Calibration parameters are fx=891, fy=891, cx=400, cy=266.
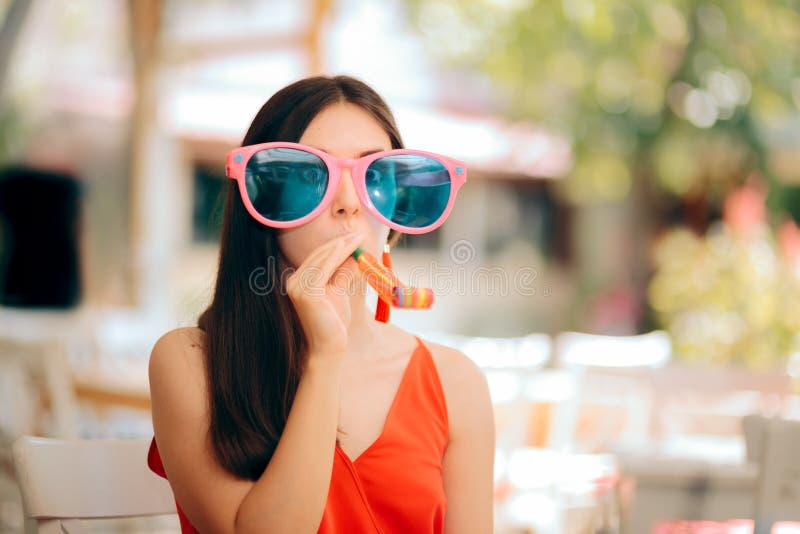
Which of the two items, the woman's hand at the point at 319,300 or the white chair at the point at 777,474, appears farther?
the white chair at the point at 777,474

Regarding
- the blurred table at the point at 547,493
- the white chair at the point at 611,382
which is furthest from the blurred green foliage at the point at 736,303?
the blurred table at the point at 547,493

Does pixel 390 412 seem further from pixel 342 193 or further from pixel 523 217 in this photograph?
pixel 523 217

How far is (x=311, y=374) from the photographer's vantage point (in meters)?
1.16

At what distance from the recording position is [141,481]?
63.4 inches

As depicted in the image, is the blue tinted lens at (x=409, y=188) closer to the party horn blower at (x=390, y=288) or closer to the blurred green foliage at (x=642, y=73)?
the party horn blower at (x=390, y=288)

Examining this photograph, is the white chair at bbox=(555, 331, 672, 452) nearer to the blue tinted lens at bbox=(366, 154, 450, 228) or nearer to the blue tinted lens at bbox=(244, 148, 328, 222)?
the blue tinted lens at bbox=(366, 154, 450, 228)

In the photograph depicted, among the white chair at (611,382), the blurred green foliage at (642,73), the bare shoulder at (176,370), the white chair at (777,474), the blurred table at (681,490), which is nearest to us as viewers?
the bare shoulder at (176,370)

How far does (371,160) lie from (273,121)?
0.55ft

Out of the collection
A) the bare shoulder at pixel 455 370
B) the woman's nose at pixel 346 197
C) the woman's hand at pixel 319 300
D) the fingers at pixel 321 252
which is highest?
the woman's nose at pixel 346 197

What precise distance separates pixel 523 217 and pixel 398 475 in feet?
34.6

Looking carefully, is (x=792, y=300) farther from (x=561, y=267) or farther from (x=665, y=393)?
(x=561, y=267)

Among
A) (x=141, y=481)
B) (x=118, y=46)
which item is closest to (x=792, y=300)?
(x=141, y=481)

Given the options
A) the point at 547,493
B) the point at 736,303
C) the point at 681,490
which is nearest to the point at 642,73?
the point at 736,303

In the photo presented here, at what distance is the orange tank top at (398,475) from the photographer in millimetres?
1278
